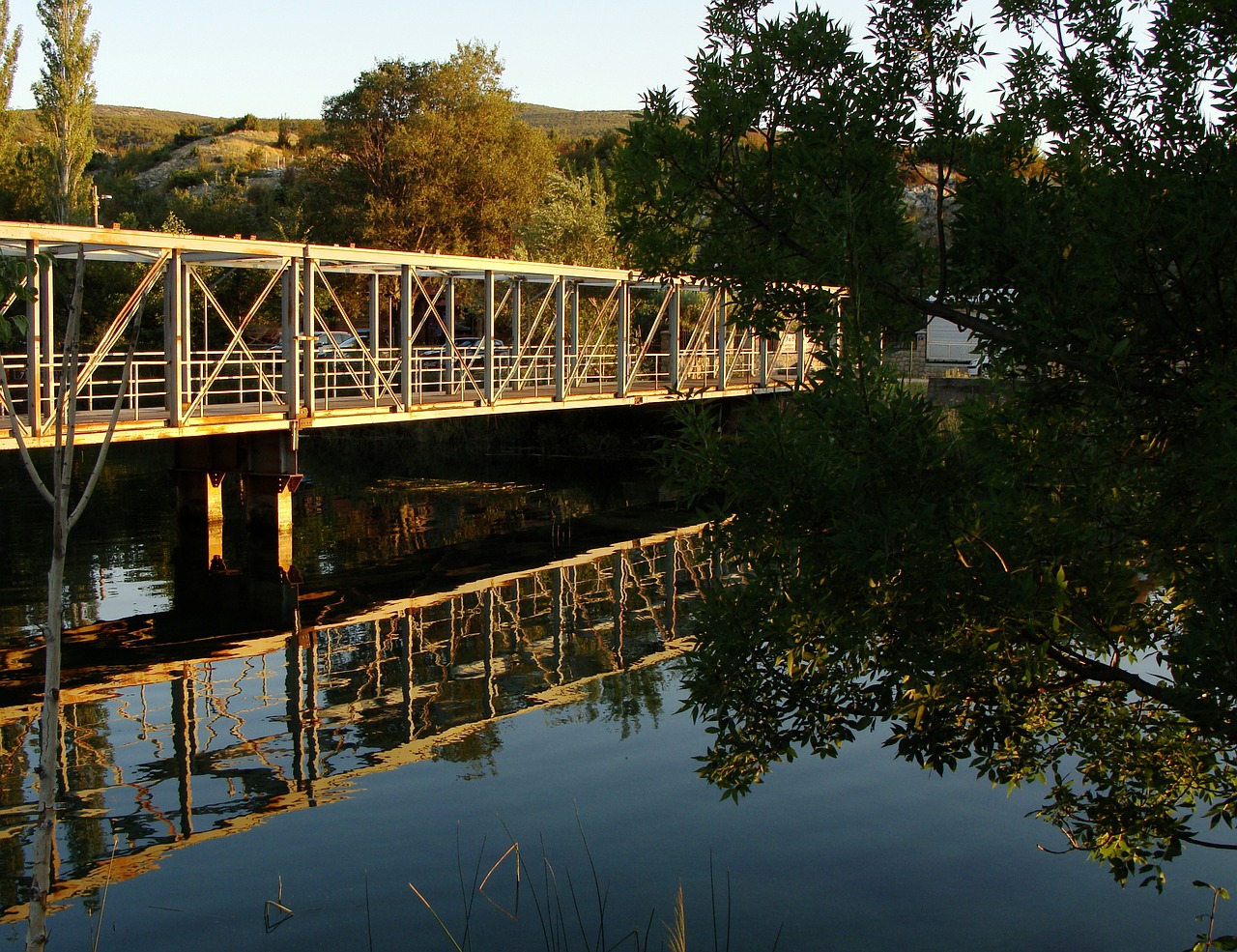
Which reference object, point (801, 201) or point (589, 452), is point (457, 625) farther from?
point (589, 452)

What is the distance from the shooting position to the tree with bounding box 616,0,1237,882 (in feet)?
17.1

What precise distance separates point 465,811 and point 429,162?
44.4m

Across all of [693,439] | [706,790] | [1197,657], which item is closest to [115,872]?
[706,790]

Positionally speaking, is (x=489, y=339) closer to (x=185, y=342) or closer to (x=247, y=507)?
(x=247, y=507)

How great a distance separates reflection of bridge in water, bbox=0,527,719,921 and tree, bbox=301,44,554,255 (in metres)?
33.9

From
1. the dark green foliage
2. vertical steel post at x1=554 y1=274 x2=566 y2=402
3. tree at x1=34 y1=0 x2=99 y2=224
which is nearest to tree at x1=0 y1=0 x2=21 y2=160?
tree at x1=34 y1=0 x2=99 y2=224

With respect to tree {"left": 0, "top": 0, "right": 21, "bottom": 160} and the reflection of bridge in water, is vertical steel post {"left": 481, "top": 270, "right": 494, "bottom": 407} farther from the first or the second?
tree {"left": 0, "top": 0, "right": 21, "bottom": 160}

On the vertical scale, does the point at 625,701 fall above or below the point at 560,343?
below

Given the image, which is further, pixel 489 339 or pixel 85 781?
pixel 489 339

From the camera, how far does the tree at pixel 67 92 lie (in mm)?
45156

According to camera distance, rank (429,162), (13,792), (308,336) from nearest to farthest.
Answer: (13,792)
(308,336)
(429,162)

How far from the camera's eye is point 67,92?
45.4 metres

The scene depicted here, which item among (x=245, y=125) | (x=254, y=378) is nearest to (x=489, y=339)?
(x=254, y=378)

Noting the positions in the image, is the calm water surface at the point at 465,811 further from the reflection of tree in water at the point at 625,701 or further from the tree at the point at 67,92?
the tree at the point at 67,92
